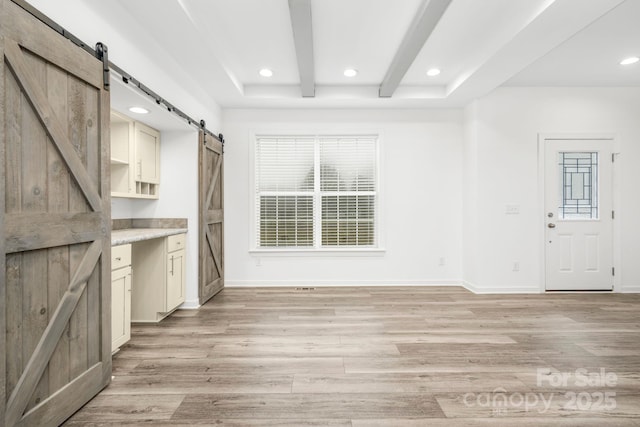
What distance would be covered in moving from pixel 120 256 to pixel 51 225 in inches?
41.7

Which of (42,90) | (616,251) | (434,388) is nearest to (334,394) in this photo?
(434,388)

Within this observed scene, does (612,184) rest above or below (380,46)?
below

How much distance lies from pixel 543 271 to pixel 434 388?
137 inches

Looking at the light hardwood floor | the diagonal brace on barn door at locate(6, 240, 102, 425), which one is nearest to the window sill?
the light hardwood floor

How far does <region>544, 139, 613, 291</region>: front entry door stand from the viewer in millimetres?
4621

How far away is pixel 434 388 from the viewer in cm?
214

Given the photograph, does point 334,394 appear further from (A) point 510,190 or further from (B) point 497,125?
(B) point 497,125

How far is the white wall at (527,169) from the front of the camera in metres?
4.61

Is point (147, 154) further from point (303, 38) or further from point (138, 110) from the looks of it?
point (303, 38)

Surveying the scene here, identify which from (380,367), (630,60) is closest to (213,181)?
(380,367)

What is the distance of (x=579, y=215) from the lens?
15.2ft

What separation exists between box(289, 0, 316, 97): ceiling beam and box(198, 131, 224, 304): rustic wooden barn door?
144 centimetres

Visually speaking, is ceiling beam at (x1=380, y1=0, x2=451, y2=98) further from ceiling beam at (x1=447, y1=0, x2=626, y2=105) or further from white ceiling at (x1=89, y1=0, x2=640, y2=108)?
ceiling beam at (x1=447, y1=0, x2=626, y2=105)

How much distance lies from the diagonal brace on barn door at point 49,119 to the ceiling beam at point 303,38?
1.74 meters
